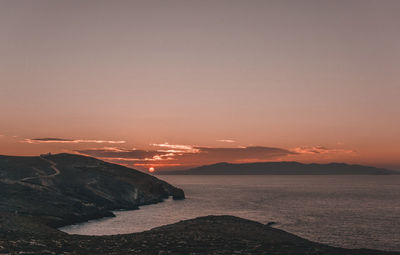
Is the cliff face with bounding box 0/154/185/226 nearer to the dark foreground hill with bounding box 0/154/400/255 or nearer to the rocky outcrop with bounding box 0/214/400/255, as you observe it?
the dark foreground hill with bounding box 0/154/400/255

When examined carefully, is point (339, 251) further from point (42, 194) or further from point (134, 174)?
point (134, 174)

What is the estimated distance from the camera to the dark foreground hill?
1510 inches

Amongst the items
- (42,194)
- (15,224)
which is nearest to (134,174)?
(42,194)

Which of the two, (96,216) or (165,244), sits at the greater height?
(165,244)

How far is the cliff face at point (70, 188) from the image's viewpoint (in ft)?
287

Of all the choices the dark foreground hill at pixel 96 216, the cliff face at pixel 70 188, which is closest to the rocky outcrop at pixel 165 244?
the dark foreground hill at pixel 96 216

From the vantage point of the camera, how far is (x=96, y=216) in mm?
93188

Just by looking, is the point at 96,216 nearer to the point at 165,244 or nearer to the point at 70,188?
the point at 70,188

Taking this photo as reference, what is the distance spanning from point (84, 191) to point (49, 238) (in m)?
83.4

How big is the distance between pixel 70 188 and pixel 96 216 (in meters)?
33.4

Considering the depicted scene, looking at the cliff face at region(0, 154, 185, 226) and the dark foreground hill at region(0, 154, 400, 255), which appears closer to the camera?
the dark foreground hill at region(0, 154, 400, 255)

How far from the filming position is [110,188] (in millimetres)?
134375

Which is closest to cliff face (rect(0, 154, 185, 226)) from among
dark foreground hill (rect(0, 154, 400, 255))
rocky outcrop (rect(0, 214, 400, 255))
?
dark foreground hill (rect(0, 154, 400, 255))

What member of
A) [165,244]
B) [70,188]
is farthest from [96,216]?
[165,244]
